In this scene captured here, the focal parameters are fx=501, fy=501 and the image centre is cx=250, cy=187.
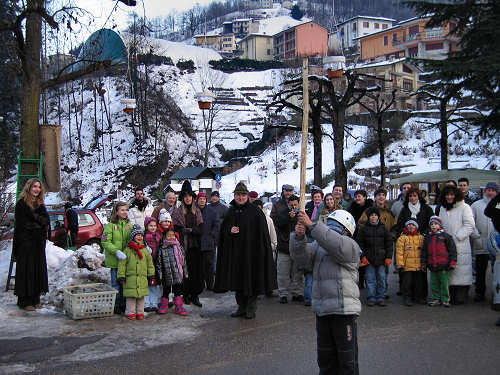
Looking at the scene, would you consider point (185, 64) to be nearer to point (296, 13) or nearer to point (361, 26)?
point (361, 26)

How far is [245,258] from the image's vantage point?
7.80m

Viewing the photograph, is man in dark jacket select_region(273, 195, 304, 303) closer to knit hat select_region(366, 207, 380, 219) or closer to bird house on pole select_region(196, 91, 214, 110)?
knit hat select_region(366, 207, 380, 219)

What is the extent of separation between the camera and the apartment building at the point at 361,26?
10288cm

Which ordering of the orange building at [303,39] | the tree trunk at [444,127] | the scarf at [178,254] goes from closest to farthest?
the scarf at [178,254]
the tree trunk at [444,127]
the orange building at [303,39]

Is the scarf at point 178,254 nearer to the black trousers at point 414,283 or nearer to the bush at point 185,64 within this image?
the black trousers at point 414,283

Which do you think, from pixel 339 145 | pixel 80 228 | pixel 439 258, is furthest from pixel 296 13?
pixel 439 258

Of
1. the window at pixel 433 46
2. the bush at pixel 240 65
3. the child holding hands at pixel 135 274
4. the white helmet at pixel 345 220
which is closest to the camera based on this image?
the white helmet at pixel 345 220

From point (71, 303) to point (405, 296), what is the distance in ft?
18.0

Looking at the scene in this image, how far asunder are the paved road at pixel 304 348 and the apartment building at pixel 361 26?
100m

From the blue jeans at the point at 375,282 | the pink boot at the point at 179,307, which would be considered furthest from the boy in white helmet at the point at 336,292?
the blue jeans at the point at 375,282

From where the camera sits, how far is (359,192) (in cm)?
1013

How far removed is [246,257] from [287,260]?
1756 millimetres

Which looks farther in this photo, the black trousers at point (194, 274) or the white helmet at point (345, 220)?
the black trousers at point (194, 274)

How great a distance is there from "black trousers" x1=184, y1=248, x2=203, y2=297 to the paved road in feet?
2.54
